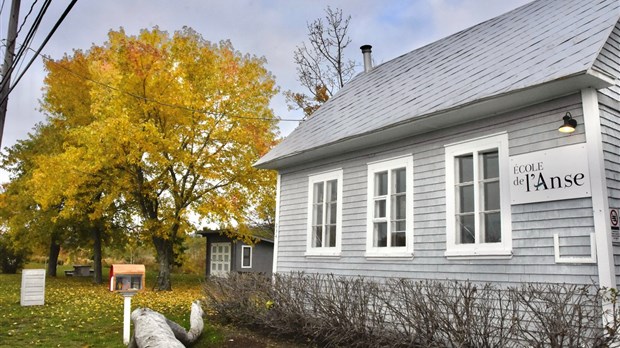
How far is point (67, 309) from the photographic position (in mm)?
12539

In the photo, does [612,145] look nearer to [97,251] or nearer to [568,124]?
[568,124]

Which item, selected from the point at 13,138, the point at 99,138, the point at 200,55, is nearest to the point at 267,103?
the point at 200,55

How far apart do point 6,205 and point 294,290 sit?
2065 cm

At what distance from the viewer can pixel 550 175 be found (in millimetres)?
6516

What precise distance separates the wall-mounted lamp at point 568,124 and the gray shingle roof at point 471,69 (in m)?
0.57

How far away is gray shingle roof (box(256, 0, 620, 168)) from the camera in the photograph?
671 centimetres

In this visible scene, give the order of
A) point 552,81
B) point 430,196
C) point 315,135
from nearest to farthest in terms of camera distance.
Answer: point 552,81 < point 430,196 < point 315,135

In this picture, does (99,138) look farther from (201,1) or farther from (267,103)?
(201,1)

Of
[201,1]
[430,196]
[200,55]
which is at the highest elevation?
[200,55]

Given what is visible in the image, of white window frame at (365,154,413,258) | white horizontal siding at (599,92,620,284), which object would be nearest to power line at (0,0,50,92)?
white window frame at (365,154,413,258)

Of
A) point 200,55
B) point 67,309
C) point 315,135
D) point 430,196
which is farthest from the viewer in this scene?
point 200,55

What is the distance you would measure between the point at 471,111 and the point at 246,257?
71.0ft

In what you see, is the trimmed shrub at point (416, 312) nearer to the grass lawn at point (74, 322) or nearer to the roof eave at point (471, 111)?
the grass lawn at point (74, 322)

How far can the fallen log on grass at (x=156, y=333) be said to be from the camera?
20.4ft
